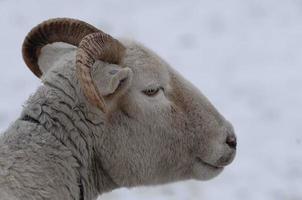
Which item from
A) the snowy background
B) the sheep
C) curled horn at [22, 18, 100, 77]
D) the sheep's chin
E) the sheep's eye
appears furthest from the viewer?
the snowy background

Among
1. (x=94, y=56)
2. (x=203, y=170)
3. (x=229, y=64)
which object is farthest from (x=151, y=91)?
(x=229, y=64)

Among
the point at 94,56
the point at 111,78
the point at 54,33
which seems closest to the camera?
the point at 94,56

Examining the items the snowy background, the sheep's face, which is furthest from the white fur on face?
the snowy background

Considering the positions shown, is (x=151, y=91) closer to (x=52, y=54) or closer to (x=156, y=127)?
(x=156, y=127)

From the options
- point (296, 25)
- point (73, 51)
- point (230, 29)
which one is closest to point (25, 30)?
point (230, 29)

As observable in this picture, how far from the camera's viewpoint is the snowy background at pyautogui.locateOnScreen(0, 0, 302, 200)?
27.8 ft

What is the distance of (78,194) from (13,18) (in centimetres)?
884

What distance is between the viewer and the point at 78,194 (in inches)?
191

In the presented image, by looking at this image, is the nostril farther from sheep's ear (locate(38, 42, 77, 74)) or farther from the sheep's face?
sheep's ear (locate(38, 42, 77, 74))

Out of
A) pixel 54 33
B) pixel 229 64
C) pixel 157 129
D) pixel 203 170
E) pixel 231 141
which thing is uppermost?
pixel 229 64

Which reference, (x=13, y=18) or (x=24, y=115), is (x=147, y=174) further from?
(x=13, y=18)

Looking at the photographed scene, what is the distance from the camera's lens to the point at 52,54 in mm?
5371

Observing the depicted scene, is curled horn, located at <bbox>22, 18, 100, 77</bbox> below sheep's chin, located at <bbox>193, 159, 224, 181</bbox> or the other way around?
the other way around

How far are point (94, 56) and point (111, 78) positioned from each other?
0.71ft
